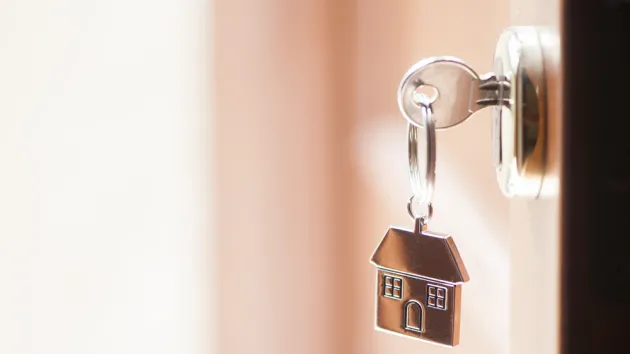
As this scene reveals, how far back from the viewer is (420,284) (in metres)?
0.40

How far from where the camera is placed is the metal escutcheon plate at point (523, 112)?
0.28 m

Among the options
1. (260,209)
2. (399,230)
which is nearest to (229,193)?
(260,209)

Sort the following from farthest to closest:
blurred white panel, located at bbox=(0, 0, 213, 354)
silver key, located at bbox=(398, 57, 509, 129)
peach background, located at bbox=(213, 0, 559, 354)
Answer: peach background, located at bbox=(213, 0, 559, 354) < blurred white panel, located at bbox=(0, 0, 213, 354) < silver key, located at bbox=(398, 57, 509, 129)

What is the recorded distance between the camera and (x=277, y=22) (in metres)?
0.96

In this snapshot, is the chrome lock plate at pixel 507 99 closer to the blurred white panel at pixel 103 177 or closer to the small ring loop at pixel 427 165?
the small ring loop at pixel 427 165

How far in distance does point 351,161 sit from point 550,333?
79cm

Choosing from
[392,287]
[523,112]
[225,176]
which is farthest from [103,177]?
[523,112]

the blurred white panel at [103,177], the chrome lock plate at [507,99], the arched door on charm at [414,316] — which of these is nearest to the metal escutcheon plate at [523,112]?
the chrome lock plate at [507,99]

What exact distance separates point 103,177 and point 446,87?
18.0 inches

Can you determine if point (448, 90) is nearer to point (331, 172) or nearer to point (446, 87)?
point (446, 87)

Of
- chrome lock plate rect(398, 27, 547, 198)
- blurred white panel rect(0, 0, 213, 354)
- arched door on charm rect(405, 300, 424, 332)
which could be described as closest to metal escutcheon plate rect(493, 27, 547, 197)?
chrome lock plate rect(398, 27, 547, 198)

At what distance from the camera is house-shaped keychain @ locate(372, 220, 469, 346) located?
0.39 metres

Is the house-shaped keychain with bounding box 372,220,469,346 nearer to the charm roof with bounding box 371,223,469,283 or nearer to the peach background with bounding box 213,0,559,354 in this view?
the charm roof with bounding box 371,223,469,283

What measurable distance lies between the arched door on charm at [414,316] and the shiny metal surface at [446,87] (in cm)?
10
